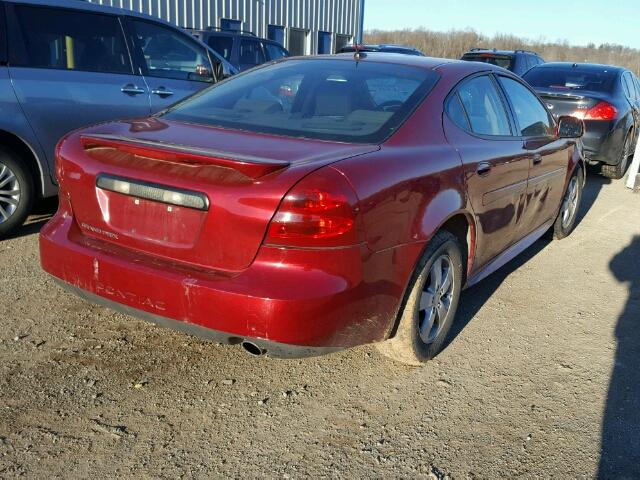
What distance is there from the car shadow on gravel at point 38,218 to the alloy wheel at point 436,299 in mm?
3305

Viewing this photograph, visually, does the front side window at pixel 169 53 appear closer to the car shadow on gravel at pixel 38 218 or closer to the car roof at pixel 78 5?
the car roof at pixel 78 5

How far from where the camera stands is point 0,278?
401 cm

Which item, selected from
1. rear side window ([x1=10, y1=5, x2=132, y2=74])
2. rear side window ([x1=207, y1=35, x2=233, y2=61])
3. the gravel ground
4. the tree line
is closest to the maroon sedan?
the gravel ground

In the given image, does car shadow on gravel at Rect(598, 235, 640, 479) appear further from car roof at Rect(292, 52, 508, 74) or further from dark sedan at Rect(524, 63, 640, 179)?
dark sedan at Rect(524, 63, 640, 179)

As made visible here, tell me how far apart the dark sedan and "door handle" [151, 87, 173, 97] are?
4.87 m

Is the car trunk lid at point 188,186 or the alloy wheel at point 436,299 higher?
the car trunk lid at point 188,186

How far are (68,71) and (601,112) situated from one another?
257 inches

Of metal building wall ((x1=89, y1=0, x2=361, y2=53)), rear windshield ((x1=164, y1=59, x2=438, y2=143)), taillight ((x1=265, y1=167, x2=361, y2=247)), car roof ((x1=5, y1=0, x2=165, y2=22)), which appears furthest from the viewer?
metal building wall ((x1=89, y1=0, x2=361, y2=53))

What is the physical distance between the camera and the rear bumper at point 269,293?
94.3 inches

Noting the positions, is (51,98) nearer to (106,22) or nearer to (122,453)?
(106,22)

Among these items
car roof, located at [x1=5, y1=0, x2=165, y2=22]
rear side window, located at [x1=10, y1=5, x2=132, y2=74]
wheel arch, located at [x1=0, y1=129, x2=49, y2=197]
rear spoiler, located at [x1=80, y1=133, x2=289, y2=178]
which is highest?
car roof, located at [x1=5, y1=0, x2=165, y2=22]

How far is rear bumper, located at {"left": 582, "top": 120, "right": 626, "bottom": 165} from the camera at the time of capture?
8188 millimetres

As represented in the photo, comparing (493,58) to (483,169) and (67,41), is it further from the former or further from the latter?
(483,169)

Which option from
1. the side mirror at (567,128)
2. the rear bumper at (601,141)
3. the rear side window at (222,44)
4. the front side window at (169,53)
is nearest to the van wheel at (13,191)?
the front side window at (169,53)
